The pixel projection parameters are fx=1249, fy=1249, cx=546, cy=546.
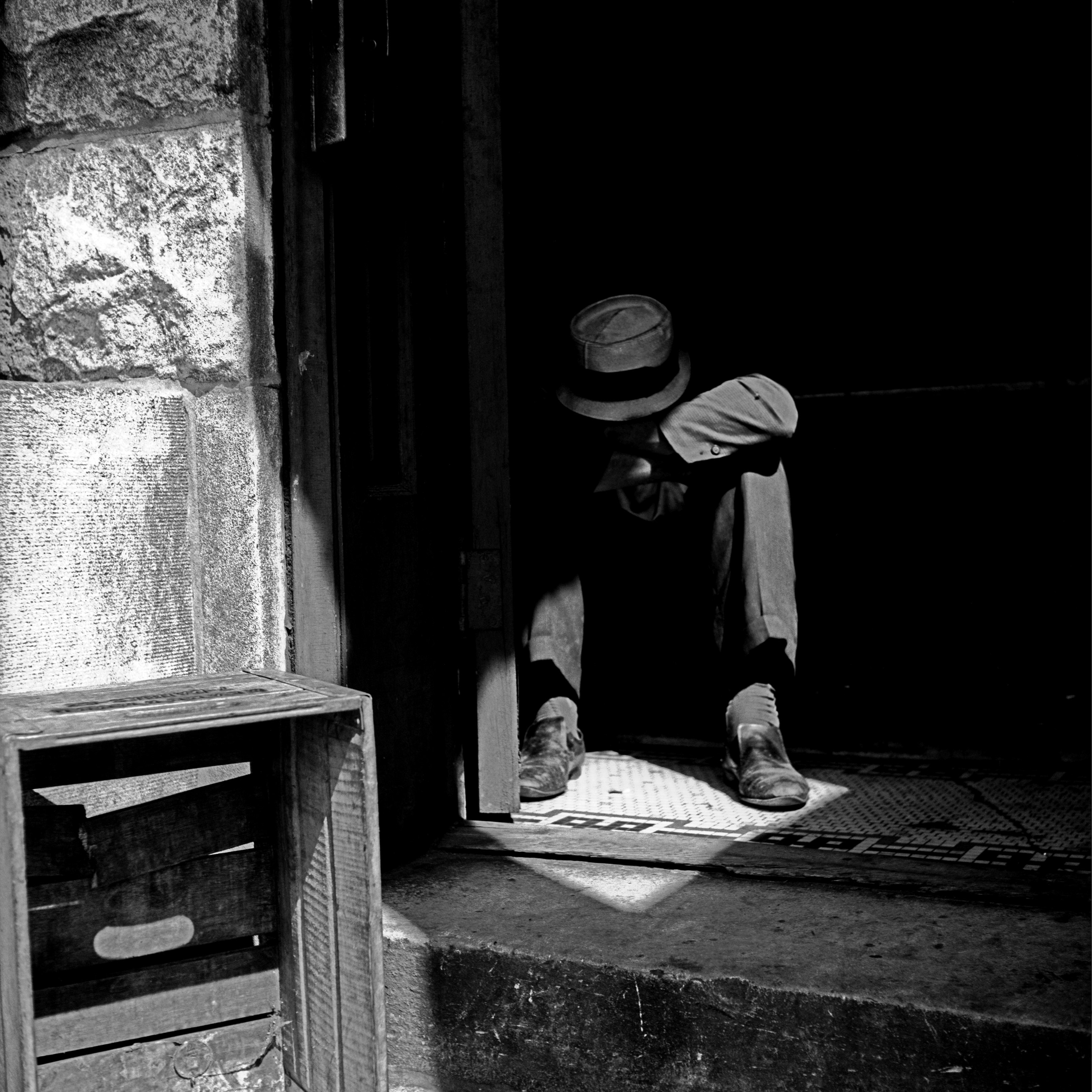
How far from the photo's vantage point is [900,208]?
4641 mm

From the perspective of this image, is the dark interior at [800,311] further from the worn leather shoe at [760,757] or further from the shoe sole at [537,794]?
the worn leather shoe at [760,757]

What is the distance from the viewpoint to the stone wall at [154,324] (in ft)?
7.32

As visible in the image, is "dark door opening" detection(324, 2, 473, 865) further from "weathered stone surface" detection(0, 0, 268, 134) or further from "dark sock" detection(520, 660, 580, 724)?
"dark sock" detection(520, 660, 580, 724)

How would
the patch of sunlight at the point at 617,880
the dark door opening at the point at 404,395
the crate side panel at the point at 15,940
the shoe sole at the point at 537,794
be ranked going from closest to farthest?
the crate side panel at the point at 15,940 < the patch of sunlight at the point at 617,880 < the dark door opening at the point at 404,395 < the shoe sole at the point at 537,794

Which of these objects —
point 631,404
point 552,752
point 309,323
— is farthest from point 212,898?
point 631,404

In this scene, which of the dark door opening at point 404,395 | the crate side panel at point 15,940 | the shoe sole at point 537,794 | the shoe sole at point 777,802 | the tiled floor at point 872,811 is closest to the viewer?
the crate side panel at point 15,940

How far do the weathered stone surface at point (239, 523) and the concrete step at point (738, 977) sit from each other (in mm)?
552

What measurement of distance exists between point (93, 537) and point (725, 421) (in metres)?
1.56

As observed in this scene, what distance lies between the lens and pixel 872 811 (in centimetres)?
283

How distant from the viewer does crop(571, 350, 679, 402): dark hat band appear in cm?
316

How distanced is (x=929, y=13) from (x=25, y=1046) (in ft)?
14.5

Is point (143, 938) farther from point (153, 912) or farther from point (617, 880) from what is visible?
point (617, 880)

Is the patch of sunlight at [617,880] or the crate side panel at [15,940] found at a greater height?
the crate side panel at [15,940]

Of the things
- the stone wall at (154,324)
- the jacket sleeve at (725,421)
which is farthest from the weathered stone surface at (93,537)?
the jacket sleeve at (725,421)
